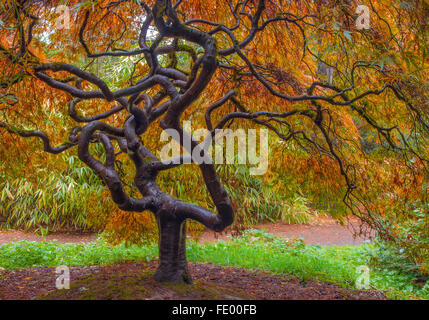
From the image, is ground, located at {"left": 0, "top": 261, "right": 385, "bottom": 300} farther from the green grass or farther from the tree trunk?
the green grass

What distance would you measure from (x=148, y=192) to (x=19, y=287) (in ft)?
4.94

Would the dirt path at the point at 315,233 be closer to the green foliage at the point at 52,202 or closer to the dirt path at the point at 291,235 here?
the dirt path at the point at 291,235

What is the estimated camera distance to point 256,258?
14.6 feet

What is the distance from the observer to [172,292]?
227cm

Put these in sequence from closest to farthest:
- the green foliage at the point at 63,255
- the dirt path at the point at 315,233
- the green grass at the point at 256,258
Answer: the green grass at the point at 256,258 < the green foliage at the point at 63,255 < the dirt path at the point at 315,233

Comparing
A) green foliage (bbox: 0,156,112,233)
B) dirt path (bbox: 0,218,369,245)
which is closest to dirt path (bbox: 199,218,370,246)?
dirt path (bbox: 0,218,369,245)

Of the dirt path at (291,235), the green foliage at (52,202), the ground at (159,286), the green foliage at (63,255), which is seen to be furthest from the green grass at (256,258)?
the green foliage at (52,202)

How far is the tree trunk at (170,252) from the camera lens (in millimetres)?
2467

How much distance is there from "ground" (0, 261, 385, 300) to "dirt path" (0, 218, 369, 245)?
2376 millimetres

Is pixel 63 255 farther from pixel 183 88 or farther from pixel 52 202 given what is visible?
pixel 183 88

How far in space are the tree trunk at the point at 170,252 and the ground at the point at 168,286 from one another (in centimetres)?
9

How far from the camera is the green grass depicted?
12.5 feet
